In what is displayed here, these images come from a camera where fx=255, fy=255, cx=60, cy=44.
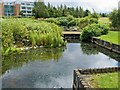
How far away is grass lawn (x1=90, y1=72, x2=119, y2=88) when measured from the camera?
47.4 feet

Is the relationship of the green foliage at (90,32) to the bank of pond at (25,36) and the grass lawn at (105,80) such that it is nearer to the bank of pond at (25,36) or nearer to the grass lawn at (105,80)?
the bank of pond at (25,36)

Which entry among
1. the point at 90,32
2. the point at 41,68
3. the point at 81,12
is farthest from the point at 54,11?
the point at 41,68

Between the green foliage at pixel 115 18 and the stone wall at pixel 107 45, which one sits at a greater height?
the green foliage at pixel 115 18

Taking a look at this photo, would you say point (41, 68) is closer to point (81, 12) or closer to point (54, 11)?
point (54, 11)

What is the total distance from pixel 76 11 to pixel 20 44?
→ 63.6 meters

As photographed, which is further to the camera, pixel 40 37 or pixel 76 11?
pixel 76 11

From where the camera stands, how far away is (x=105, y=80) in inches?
610

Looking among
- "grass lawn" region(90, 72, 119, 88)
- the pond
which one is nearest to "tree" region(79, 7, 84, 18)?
the pond

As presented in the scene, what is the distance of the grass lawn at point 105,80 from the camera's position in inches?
569

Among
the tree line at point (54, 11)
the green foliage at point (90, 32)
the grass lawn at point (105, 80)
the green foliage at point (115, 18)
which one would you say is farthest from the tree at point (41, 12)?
the grass lawn at point (105, 80)

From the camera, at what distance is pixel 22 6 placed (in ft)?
454

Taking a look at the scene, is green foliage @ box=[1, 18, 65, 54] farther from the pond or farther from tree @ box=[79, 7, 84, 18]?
tree @ box=[79, 7, 84, 18]

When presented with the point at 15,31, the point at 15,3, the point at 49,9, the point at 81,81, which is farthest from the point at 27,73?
the point at 15,3

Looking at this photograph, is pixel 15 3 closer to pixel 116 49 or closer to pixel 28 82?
pixel 116 49
